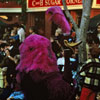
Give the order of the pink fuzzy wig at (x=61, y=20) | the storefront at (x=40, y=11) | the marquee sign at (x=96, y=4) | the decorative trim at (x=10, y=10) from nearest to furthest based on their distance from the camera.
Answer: the pink fuzzy wig at (x=61, y=20) < the marquee sign at (x=96, y=4) < the storefront at (x=40, y=11) < the decorative trim at (x=10, y=10)

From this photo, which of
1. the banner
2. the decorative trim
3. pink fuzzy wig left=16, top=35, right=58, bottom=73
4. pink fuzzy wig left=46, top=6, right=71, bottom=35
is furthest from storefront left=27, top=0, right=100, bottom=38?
pink fuzzy wig left=16, top=35, right=58, bottom=73

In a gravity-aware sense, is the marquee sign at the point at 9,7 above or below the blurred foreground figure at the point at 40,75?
above

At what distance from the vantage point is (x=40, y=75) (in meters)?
2.64

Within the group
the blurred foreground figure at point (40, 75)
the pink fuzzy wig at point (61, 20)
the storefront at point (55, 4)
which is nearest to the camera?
the blurred foreground figure at point (40, 75)

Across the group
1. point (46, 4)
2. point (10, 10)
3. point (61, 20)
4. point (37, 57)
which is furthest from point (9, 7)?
point (37, 57)

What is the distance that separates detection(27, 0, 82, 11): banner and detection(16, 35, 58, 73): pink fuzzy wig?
8698 mm

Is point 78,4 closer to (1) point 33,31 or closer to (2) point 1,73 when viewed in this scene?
(1) point 33,31

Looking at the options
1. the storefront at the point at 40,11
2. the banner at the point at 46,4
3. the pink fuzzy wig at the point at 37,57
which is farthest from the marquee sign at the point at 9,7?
the pink fuzzy wig at the point at 37,57

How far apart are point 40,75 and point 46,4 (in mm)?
10162

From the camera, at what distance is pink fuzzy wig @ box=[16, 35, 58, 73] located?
8.84ft

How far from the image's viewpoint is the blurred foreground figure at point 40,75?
2.65 m

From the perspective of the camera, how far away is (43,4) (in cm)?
1263

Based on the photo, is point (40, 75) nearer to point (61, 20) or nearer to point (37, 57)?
point (37, 57)

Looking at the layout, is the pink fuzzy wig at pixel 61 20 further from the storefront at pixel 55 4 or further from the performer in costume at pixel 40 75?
the storefront at pixel 55 4
